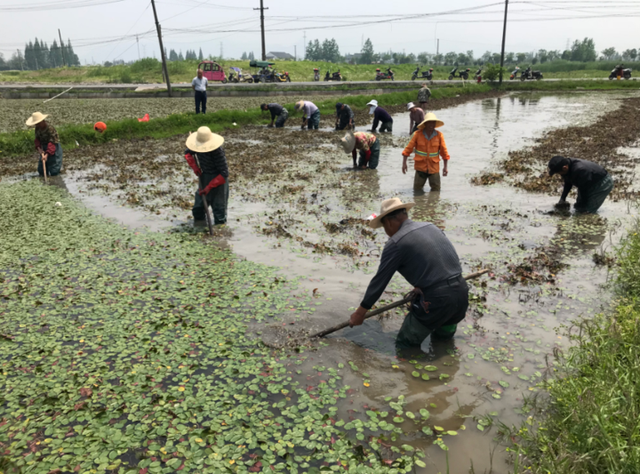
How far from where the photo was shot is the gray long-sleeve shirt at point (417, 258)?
439 cm

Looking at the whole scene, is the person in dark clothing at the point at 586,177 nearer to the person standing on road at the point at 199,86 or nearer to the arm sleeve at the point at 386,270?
the arm sleeve at the point at 386,270

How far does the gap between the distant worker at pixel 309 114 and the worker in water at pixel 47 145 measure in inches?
422

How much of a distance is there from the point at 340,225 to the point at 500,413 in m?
5.34

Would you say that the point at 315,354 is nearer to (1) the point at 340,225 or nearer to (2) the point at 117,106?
(1) the point at 340,225

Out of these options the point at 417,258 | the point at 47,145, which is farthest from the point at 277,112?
the point at 417,258

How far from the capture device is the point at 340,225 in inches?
346

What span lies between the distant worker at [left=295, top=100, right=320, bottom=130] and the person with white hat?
12.6 m

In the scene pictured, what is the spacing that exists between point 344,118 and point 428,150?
1164 centimetres

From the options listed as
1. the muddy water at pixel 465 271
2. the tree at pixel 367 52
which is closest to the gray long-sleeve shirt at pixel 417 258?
the muddy water at pixel 465 271

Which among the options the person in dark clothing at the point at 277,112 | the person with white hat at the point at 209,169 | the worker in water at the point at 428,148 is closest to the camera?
the person with white hat at the point at 209,169

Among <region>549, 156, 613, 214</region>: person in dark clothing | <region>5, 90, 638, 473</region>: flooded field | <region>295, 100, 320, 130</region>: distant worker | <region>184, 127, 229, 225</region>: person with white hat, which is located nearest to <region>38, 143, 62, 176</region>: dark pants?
<region>5, 90, 638, 473</region>: flooded field

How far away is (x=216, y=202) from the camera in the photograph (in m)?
8.74

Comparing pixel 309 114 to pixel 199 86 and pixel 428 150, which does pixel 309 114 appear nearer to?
pixel 199 86

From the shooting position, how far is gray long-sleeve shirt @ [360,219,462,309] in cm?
439
